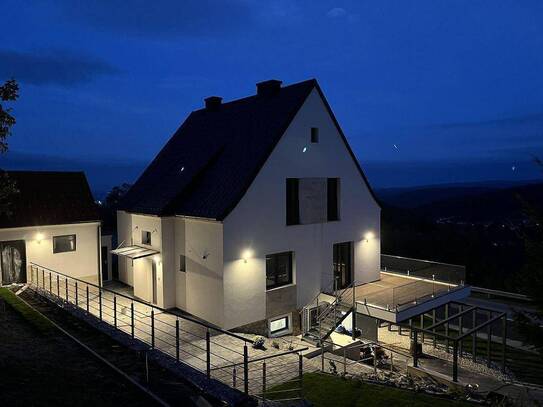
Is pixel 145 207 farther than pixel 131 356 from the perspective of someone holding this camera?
Yes

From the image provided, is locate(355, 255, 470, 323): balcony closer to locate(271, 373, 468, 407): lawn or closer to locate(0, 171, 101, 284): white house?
locate(271, 373, 468, 407): lawn

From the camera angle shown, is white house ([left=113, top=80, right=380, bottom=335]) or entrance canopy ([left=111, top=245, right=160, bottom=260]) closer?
white house ([left=113, top=80, right=380, bottom=335])

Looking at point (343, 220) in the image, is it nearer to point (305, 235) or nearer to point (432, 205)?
point (305, 235)

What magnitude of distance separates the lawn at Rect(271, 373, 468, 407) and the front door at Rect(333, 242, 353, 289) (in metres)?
8.25

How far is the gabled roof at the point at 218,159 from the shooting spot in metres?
17.2

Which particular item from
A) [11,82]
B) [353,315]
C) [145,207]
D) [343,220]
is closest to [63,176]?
[145,207]

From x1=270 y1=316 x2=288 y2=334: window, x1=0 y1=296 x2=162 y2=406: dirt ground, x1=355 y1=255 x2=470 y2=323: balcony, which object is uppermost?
x1=0 y1=296 x2=162 y2=406: dirt ground

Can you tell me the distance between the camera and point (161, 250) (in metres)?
17.8

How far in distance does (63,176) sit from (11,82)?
28.7ft

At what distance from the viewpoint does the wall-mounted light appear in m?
16.4

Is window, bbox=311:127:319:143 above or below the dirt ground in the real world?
above

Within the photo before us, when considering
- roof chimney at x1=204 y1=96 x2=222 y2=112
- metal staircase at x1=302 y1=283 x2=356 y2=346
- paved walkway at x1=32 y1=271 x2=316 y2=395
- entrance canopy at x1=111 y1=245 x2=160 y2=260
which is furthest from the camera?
roof chimney at x1=204 y1=96 x2=222 y2=112

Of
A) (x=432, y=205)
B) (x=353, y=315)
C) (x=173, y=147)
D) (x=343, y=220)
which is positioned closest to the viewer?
(x=353, y=315)

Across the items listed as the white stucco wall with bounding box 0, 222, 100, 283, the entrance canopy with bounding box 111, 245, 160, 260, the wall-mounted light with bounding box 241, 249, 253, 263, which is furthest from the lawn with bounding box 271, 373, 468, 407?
the white stucco wall with bounding box 0, 222, 100, 283
